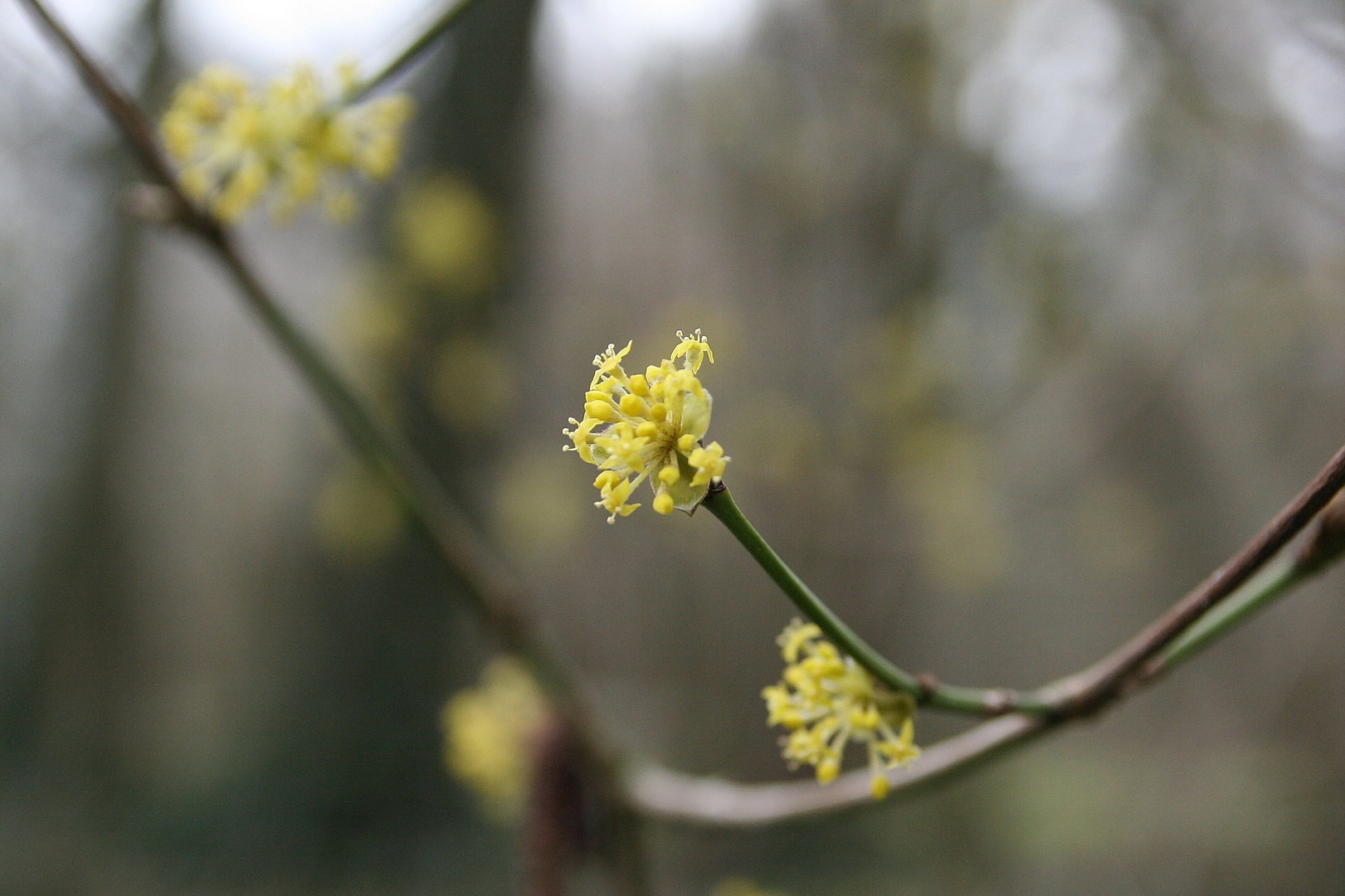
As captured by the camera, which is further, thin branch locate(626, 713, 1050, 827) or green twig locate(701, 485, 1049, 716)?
thin branch locate(626, 713, 1050, 827)

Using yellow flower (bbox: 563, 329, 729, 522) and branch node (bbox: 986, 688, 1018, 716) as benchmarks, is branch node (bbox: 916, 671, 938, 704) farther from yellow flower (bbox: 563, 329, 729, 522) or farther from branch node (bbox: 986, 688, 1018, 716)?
yellow flower (bbox: 563, 329, 729, 522)

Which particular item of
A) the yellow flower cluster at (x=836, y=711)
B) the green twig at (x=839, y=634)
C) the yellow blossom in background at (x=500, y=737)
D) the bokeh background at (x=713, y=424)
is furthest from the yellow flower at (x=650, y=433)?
the bokeh background at (x=713, y=424)

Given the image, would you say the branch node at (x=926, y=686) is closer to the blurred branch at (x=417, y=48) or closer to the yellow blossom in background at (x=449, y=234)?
the blurred branch at (x=417, y=48)

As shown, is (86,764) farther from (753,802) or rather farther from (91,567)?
(753,802)

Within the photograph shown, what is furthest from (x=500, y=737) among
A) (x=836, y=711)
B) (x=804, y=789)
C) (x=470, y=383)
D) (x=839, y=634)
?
(x=470, y=383)

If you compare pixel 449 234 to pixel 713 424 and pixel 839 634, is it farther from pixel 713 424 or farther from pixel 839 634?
pixel 839 634

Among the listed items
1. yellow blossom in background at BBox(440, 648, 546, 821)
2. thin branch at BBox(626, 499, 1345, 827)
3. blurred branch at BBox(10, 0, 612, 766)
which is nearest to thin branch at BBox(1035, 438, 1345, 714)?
thin branch at BBox(626, 499, 1345, 827)

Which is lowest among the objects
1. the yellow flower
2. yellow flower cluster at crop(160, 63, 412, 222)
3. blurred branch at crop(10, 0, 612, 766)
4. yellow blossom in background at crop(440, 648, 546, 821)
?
the yellow flower
